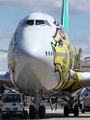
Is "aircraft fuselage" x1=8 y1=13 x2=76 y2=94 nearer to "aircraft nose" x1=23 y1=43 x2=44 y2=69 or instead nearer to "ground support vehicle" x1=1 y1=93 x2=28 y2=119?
"aircraft nose" x1=23 y1=43 x2=44 y2=69

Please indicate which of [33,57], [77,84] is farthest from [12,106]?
[33,57]

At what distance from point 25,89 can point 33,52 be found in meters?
3.35

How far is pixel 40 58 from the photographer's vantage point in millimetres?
16078

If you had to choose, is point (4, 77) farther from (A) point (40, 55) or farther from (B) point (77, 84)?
(A) point (40, 55)

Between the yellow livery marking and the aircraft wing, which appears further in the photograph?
the aircraft wing

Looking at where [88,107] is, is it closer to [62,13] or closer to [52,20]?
[62,13]

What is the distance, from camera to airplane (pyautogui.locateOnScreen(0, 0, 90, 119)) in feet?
53.5

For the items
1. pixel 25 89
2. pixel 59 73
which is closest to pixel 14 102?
pixel 25 89

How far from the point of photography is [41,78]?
17.0 m

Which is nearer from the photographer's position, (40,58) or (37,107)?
(40,58)

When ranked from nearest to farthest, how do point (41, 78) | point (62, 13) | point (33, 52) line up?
point (33, 52)
point (41, 78)
point (62, 13)

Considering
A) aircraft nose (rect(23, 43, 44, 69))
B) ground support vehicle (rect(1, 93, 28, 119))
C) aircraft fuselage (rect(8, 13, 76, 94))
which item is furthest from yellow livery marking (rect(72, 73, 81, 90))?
aircraft nose (rect(23, 43, 44, 69))

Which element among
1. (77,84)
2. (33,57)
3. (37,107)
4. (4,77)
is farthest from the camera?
(4,77)

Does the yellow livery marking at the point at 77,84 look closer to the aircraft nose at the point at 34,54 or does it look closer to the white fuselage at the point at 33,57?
the white fuselage at the point at 33,57
